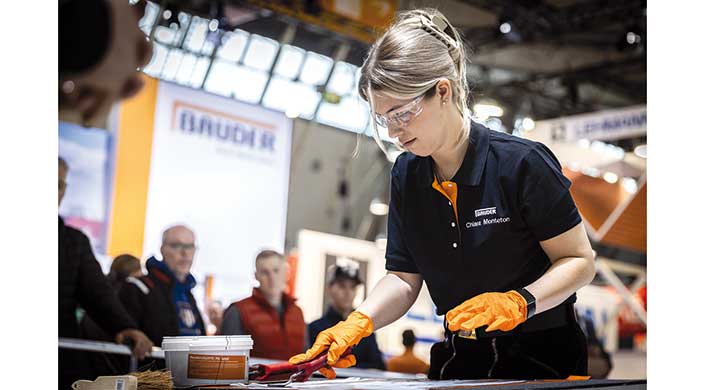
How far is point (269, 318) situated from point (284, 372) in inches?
126

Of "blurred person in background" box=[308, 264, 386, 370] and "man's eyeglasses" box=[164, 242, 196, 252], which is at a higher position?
"man's eyeglasses" box=[164, 242, 196, 252]

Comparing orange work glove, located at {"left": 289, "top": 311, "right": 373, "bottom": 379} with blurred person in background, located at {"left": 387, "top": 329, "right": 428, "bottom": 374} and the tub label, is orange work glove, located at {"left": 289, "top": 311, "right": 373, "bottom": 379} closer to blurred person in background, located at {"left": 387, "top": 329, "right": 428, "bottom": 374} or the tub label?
the tub label

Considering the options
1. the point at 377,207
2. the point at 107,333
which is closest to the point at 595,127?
the point at 377,207

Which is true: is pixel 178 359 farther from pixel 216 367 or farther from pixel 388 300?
pixel 388 300

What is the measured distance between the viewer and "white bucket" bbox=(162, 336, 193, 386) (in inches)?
66.7

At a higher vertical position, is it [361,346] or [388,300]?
[388,300]

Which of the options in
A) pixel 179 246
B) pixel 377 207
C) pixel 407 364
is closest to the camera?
pixel 179 246

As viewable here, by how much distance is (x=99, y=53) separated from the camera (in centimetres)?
109

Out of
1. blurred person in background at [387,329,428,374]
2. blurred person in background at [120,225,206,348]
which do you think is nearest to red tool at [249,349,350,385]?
blurred person in background at [120,225,206,348]

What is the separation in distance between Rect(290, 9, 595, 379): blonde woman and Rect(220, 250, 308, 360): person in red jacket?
2737 millimetres

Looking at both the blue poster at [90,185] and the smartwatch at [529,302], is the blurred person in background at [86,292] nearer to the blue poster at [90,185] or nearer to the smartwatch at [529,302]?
the blue poster at [90,185]

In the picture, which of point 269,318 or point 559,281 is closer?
point 559,281
